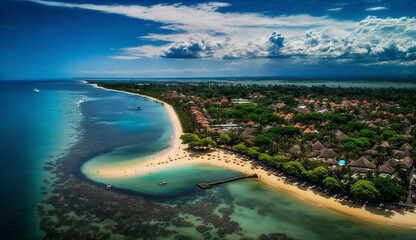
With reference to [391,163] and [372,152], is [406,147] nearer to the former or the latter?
[372,152]

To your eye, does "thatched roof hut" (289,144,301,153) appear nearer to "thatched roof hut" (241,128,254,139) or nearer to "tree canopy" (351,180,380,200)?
"thatched roof hut" (241,128,254,139)

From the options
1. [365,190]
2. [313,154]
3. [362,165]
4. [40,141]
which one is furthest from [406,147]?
[40,141]

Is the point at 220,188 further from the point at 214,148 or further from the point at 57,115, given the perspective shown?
the point at 57,115

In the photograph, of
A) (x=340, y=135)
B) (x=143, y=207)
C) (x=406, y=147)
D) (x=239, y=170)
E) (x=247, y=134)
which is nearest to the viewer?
(x=143, y=207)

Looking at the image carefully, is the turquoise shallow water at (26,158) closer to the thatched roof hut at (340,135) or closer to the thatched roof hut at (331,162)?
the thatched roof hut at (331,162)

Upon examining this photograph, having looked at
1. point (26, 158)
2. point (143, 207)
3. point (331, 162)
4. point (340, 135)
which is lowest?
point (143, 207)

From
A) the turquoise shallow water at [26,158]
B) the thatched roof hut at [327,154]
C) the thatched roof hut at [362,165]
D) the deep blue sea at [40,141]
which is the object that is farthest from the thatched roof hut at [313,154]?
the turquoise shallow water at [26,158]

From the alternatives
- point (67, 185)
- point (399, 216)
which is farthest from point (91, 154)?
point (399, 216)

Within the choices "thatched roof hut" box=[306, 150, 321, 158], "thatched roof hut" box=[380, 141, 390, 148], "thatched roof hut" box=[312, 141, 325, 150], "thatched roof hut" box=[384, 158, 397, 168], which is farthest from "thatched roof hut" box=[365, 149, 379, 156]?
"thatched roof hut" box=[306, 150, 321, 158]
